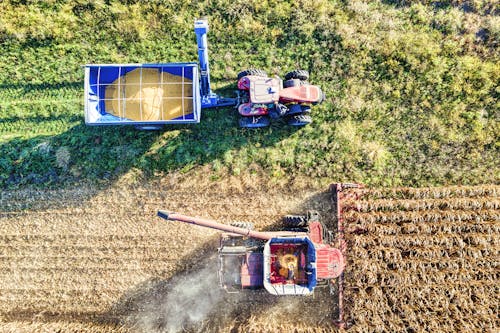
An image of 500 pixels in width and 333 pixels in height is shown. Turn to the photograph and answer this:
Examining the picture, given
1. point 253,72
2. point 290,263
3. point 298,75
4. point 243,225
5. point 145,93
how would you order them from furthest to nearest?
point 298,75
point 253,72
point 243,225
point 145,93
point 290,263

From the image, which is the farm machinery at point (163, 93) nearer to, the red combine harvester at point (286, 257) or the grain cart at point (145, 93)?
the grain cart at point (145, 93)

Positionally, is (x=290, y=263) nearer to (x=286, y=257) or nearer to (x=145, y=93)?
(x=286, y=257)

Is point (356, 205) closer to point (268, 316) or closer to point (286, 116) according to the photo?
point (286, 116)

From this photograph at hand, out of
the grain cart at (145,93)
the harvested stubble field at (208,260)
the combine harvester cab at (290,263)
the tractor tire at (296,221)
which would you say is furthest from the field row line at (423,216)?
the grain cart at (145,93)

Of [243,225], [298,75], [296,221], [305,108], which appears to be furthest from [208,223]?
→ [298,75]

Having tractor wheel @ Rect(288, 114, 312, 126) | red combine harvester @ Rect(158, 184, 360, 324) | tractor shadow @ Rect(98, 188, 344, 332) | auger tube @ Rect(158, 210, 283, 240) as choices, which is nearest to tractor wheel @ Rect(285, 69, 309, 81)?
tractor wheel @ Rect(288, 114, 312, 126)

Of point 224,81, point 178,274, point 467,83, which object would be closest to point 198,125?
point 224,81
